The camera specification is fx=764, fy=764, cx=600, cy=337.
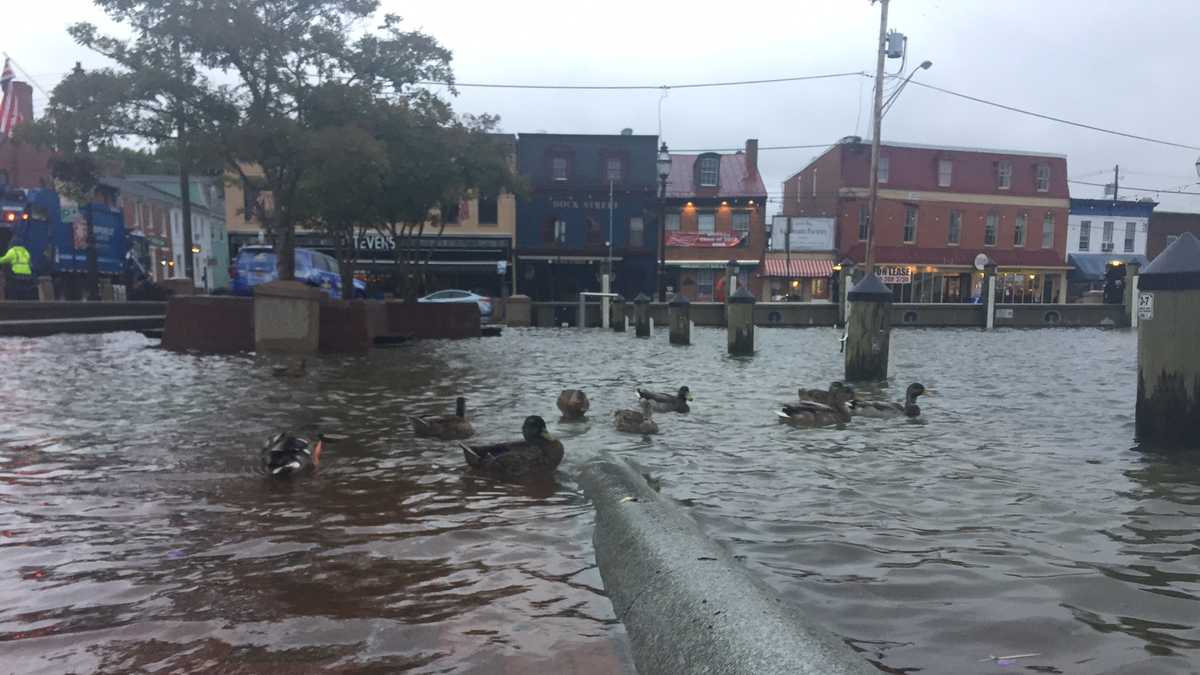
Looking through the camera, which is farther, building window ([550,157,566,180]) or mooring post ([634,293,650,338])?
building window ([550,157,566,180])

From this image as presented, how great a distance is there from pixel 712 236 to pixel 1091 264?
2819cm

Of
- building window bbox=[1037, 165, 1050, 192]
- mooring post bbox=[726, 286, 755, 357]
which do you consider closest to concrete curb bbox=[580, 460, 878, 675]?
mooring post bbox=[726, 286, 755, 357]

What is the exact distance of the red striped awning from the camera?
4691 centimetres

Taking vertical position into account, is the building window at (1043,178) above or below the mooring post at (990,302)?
above

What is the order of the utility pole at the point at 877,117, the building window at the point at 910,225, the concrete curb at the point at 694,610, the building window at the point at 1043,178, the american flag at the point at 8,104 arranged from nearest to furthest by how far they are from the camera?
the concrete curb at the point at 694,610, the american flag at the point at 8,104, the utility pole at the point at 877,117, the building window at the point at 910,225, the building window at the point at 1043,178

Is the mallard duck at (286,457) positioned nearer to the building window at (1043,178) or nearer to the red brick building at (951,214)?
the red brick building at (951,214)

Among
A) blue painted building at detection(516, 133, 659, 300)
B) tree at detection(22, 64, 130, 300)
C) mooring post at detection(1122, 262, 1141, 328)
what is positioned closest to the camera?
tree at detection(22, 64, 130, 300)

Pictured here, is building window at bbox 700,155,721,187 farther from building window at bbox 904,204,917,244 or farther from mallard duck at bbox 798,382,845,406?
mallard duck at bbox 798,382,845,406

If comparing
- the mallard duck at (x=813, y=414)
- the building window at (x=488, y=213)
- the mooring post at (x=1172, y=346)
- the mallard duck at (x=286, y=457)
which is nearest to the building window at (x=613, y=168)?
the building window at (x=488, y=213)

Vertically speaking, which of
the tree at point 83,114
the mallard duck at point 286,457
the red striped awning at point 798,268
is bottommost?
the mallard duck at point 286,457

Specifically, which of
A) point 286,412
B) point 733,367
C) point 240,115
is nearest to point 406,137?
point 240,115

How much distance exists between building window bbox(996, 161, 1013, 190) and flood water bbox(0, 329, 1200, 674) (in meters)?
48.2

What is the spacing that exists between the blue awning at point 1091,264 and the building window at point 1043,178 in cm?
532

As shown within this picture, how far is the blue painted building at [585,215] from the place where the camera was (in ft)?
151
